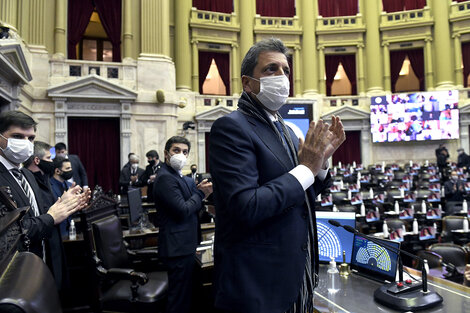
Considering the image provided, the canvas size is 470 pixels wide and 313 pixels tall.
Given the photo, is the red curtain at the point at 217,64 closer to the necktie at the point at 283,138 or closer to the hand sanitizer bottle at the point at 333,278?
the hand sanitizer bottle at the point at 333,278

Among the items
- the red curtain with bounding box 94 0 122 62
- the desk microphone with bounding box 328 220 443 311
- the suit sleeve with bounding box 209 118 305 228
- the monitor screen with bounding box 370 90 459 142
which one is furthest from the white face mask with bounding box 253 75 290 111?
the monitor screen with bounding box 370 90 459 142

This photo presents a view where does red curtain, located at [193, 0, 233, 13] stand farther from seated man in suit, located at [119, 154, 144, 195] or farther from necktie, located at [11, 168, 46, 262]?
necktie, located at [11, 168, 46, 262]

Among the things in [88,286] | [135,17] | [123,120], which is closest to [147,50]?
[135,17]

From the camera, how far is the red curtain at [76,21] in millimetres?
10914

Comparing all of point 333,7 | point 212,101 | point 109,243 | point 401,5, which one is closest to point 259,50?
point 109,243

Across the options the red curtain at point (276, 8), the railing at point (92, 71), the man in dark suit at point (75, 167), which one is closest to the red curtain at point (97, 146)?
the railing at point (92, 71)

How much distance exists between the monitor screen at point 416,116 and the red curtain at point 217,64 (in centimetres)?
636

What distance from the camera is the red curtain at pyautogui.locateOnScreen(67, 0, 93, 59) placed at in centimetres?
1091

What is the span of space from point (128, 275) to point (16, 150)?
44.2 inches

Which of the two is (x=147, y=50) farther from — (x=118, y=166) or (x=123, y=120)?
(x=118, y=166)

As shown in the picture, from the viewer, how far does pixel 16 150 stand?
2.10 metres

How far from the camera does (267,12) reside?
1592 cm

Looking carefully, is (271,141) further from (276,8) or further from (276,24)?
(276,8)

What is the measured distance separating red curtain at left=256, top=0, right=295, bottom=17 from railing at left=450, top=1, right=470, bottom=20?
6.81m
